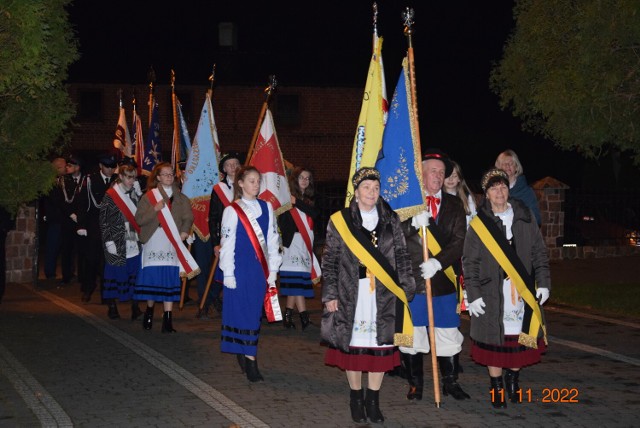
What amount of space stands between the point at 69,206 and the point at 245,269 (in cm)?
866

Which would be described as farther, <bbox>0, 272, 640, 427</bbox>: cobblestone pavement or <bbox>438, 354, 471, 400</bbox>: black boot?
<bbox>438, 354, 471, 400</bbox>: black boot

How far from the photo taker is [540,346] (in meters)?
7.77

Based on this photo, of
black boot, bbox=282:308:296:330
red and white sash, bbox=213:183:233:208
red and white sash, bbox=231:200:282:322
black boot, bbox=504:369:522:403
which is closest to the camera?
black boot, bbox=504:369:522:403

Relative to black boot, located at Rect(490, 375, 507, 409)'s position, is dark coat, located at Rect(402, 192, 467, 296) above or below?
above

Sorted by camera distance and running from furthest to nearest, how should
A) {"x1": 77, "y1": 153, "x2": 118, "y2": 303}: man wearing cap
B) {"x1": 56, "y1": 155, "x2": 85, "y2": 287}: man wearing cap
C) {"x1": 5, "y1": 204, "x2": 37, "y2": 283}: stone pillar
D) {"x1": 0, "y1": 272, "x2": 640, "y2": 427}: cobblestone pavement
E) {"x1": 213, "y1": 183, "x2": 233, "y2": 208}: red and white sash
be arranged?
{"x1": 5, "y1": 204, "x2": 37, "y2": 283}: stone pillar
{"x1": 56, "y1": 155, "x2": 85, "y2": 287}: man wearing cap
{"x1": 77, "y1": 153, "x2": 118, "y2": 303}: man wearing cap
{"x1": 213, "y1": 183, "x2": 233, "y2": 208}: red and white sash
{"x1": 0, "y1": 272, "x2": 640, "y2": 427}: cobblestone pavement

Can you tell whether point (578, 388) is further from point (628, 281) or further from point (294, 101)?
point (294, 101)

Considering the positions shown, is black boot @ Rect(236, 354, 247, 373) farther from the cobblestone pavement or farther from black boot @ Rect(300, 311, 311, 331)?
black boot @ Rect(300, 311, 311, 331)

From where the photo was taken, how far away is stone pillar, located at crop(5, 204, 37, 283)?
55.8 ft

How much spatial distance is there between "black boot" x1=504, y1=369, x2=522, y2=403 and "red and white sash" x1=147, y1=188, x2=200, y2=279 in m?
4.81

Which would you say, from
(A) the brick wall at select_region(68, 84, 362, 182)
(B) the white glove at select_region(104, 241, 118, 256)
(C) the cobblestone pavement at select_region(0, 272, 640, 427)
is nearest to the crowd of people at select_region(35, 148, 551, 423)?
(C) the cobblestone pavement at select_region(0, 272, 640, 427)

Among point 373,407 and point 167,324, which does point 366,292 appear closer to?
point 373,407

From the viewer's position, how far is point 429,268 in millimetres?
7660

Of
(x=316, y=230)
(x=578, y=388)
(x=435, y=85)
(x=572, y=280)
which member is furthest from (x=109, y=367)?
(x=435, y=85)
